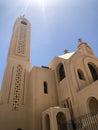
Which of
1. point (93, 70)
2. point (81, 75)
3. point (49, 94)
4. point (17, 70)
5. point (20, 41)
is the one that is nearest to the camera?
Answer: point (49, 94)

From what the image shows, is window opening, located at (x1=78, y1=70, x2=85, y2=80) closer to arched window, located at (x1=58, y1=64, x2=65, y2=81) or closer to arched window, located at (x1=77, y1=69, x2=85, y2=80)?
arched window, located at (x1=77, y1=69, x2=85, y2=80)

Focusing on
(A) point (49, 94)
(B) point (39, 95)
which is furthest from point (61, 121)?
(B) point (39, 95)

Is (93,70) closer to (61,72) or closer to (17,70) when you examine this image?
(61,72)

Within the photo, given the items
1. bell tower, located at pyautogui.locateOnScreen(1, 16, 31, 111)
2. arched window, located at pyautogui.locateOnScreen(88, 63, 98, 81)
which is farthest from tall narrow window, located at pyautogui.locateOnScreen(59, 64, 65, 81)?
bell tower, located at pyautogui.locateOnScreen(1, 16, 31, 111)

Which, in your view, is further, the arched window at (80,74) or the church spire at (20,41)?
the church spire at (20,41)

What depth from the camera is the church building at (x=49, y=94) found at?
9.78m

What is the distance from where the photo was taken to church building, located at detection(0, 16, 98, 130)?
32.1 feet

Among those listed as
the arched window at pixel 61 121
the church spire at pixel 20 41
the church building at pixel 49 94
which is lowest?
the arched window at pixel 61 121

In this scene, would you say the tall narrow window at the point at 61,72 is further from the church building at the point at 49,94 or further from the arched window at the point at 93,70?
the arched window at the point at 93,70

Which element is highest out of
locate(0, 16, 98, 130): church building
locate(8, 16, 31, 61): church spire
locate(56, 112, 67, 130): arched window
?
locate(8, 16, 31, 61): church spire

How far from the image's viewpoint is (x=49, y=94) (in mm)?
13031

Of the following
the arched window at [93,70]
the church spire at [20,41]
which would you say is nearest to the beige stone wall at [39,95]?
the church spire at [20,41]

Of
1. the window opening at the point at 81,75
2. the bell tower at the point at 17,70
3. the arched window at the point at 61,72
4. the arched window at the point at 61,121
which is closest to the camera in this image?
the arched window at the point at 61,121

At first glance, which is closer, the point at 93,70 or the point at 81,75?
the point at 81,75
